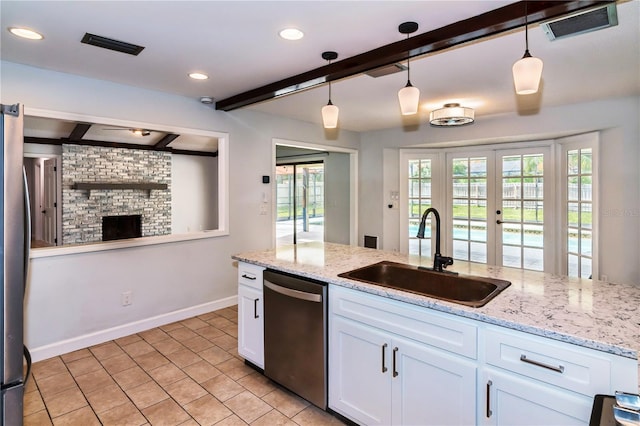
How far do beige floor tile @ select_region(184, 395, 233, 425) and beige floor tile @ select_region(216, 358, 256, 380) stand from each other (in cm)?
29

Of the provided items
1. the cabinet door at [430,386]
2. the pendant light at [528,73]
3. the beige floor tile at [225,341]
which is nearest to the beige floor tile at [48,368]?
the beige floor tile at [225,341]

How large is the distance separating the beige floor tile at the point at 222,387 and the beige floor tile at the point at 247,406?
52 mm

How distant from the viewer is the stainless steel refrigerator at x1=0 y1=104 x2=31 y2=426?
Result: 1138 mm

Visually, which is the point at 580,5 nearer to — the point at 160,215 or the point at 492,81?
the point at 492,81

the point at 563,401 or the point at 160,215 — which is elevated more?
the point at 160,215

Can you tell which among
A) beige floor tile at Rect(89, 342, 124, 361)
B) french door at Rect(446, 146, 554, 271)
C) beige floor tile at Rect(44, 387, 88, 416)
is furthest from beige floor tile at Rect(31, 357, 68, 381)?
french door at Rect(446, 146, 554, 271)

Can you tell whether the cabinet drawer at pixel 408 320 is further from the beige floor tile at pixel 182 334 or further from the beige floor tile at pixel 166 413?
the beige floor tile at pixel 182 334

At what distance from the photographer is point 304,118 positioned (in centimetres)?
475

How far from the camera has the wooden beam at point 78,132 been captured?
17.7 feet

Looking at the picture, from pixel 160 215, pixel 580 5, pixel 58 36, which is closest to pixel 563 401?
pixel 580 5

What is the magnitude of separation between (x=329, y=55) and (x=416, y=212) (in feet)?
11.9

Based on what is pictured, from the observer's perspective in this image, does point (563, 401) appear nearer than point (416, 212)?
Yes

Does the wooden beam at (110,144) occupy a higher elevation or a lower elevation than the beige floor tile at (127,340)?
higher

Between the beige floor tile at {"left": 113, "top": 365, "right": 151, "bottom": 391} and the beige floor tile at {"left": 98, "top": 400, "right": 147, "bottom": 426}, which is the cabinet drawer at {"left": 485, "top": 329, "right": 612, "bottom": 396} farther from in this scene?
the beige floor tile at {"left": 113, "top": 365, "right": 151, "bottom": 391}
